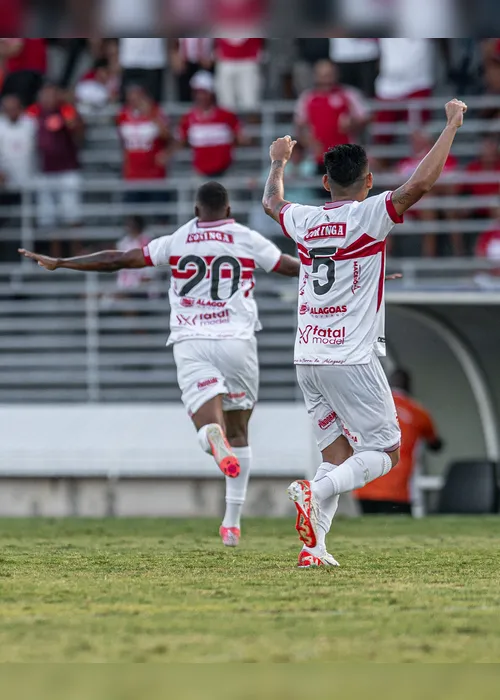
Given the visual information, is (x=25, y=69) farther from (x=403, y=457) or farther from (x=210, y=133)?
(x=403, y=457)

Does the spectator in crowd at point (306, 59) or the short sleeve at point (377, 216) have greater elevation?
the spectator in crowd at point (306, 59)

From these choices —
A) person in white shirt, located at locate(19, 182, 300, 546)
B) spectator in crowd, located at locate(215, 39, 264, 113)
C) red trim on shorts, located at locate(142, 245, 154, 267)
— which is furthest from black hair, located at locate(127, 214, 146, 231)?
red trim on shorts, located at locate(142, 245, 154, 267)

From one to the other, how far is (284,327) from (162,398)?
5.93 feet

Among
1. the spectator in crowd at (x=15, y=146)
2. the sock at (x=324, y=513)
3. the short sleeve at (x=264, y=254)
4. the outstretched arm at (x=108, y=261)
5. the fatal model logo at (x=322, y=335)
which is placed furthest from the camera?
the spectator in crowd at (x=15, y=146)

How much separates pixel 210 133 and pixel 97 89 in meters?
2.41

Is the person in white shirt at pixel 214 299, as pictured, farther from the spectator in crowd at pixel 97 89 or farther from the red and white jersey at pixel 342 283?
the spectator in crowd at pixel 97 89

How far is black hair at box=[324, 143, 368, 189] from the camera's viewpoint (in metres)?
8.19

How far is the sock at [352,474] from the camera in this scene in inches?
317

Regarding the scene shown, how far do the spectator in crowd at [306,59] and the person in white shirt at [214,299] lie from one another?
8976 mm

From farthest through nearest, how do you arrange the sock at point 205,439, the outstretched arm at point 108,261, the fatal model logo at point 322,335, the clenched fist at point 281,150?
the outstretched arm at point 108,261, the sock at point 205,439, the clenched fist at point 281,150, the fatal model logo at point 322,335

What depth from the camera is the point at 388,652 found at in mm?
5160

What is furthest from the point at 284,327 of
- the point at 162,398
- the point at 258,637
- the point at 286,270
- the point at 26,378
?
the point at 258,637

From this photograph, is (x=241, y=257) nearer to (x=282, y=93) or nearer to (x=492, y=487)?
(x=492, y=487)

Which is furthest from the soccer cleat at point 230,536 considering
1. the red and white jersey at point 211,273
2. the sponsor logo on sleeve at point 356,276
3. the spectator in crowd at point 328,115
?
the spectator in crowd at point 328,115
